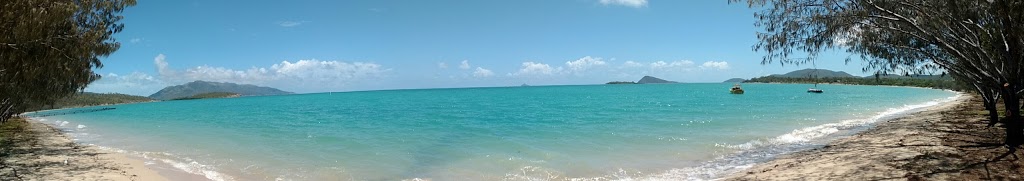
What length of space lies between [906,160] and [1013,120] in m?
3.42

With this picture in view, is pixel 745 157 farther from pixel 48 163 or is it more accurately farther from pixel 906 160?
pixel 48 163

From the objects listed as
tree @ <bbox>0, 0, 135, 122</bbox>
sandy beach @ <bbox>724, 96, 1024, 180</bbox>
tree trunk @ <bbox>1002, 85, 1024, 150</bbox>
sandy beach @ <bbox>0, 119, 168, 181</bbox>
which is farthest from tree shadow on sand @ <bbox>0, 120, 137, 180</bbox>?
tree trunk @ <bbox>1002, 85, 1024, 150</bbox>

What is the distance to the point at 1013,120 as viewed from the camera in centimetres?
1202

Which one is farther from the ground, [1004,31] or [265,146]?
[1004,31]

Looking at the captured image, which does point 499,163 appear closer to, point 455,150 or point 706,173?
point 455,150

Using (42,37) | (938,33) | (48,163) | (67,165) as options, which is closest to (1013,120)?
(938,33)

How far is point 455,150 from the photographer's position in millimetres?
18766

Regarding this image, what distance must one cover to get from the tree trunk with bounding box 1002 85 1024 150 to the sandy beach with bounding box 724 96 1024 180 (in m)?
0.34

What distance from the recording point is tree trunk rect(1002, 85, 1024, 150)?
1177 cm

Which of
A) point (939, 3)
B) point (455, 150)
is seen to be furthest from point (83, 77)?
point (939, 3)

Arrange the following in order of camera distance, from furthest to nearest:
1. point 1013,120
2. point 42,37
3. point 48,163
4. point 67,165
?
point 48,163, point 67,165, point 1013,120, point 42,37

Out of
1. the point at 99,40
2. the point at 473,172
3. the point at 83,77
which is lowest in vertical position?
the point at 473,172

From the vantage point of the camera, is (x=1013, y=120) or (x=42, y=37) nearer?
(x=42, y=37)

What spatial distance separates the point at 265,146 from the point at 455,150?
8931mm
